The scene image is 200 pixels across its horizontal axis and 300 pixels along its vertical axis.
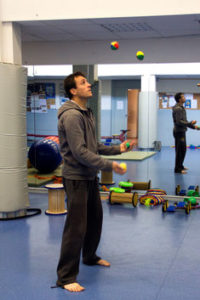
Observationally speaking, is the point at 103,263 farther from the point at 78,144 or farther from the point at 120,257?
the point at 78,144

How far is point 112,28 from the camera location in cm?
580

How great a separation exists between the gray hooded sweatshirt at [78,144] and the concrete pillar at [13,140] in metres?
1.98

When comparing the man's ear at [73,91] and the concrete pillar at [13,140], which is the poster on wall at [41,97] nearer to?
the concrete pillar at [13,140]

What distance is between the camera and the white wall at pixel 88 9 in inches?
191

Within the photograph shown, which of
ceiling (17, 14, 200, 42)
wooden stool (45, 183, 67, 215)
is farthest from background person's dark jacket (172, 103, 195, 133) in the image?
wooden stool (45, 183, 67, 215)

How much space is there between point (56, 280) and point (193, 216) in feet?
8.37

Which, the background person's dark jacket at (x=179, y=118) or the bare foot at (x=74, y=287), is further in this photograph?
the background person's dark jacket at (x=179, y=118)

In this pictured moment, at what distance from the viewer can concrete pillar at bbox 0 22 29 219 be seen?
475 centimetres

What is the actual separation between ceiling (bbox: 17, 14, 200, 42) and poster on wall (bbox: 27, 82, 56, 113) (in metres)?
0.84

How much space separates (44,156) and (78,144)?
5155 mm

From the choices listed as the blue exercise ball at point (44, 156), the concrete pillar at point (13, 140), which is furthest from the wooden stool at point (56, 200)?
the blue exercise ball at point (44, 156)

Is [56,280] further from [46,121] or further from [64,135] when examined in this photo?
[46,121]

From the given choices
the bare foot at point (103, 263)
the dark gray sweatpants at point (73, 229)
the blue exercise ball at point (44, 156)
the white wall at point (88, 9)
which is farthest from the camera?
the blue exercise ball at point (44, 156)

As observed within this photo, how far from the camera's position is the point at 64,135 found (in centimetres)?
294
